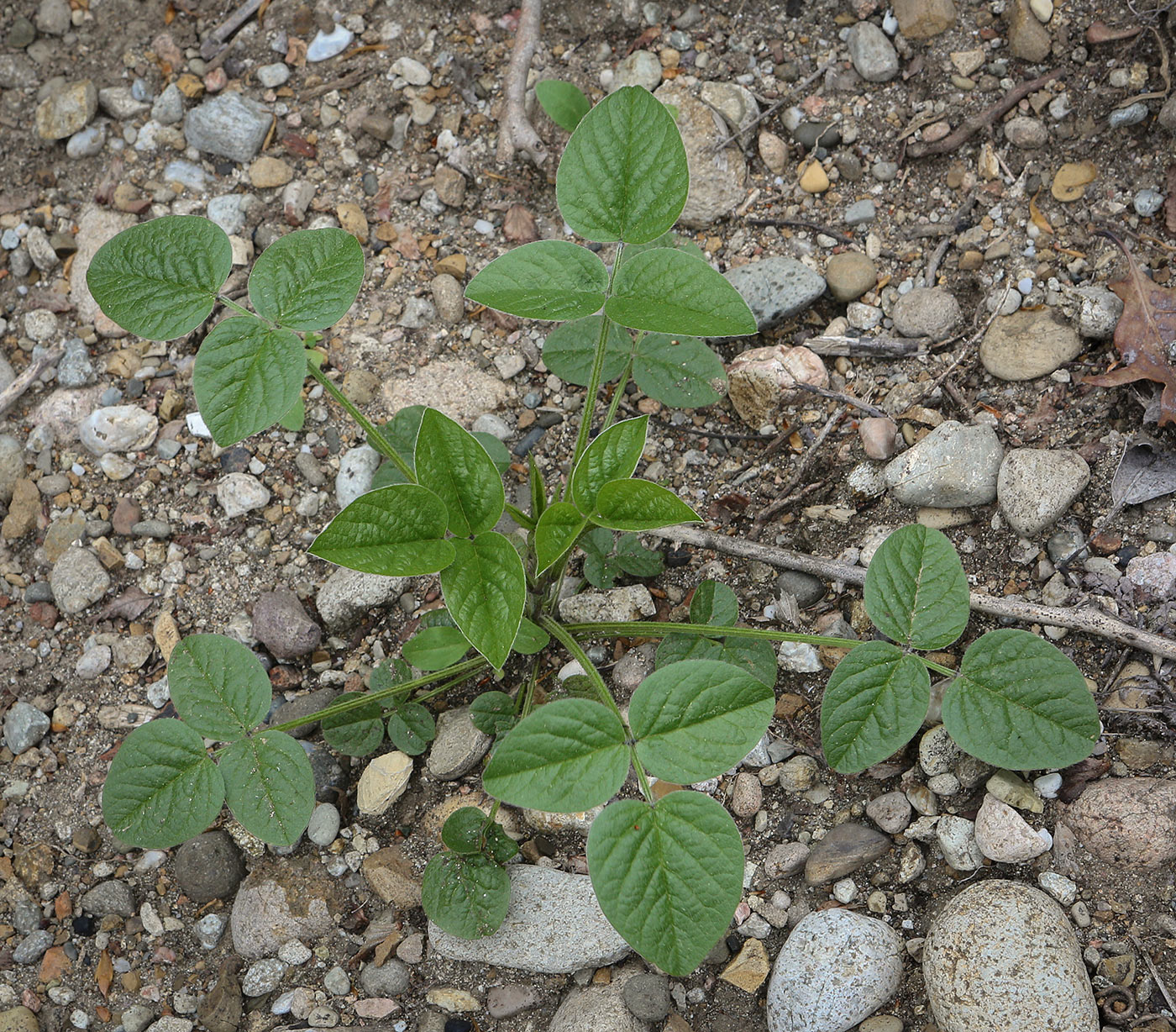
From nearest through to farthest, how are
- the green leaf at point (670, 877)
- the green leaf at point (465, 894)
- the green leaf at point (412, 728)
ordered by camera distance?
the green leaf at point (670, 877), the green leaf at point (465, 894), the green leaf at point (412, 728)

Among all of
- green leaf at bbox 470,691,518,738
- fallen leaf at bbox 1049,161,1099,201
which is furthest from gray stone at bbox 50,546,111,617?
fallen leaf at bbox 1049,161,1099,201

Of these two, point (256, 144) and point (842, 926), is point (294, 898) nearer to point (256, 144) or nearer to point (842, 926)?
point (842, 926)

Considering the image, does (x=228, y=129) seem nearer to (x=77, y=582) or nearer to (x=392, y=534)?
(x=77, y=582)

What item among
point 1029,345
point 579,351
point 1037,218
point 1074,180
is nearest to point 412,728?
point 579,351

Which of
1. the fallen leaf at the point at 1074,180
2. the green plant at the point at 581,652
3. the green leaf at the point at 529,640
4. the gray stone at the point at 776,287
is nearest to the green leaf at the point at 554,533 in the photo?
the green plant at the point at 581,652

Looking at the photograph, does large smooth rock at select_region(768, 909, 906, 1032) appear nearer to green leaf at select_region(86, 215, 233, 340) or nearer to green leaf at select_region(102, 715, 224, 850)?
green leaf at select_region(102, 715, 224, 850)

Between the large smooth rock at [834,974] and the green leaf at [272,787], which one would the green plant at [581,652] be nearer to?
the green leaf at [272,787]
